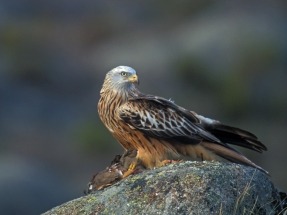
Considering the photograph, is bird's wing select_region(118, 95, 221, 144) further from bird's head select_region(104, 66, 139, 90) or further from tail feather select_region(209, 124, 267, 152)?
bird's head select_region(104, 66, 139, 90)

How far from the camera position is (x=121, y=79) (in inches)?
749

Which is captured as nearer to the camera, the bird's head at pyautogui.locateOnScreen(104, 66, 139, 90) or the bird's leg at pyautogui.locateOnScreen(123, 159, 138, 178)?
the bird's leg at pyautogui.locateOnScreen(123, 159, 138, 178)

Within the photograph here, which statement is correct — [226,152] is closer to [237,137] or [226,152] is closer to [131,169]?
[237,137]

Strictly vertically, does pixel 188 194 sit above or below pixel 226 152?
below

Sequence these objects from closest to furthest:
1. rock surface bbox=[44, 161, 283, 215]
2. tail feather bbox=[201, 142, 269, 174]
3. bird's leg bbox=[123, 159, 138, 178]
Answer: rock surface bbox=[44, 161, 283, 215] < bird's leg bbox=[123, 159, 138, 178] < tail feather bbox=[201, 142, 269, 174]

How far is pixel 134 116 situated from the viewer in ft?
60.6

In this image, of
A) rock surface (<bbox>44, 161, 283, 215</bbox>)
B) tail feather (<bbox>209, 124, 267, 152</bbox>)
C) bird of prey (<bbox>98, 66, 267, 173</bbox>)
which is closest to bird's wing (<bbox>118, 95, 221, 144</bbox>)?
bird of prey (<bbox>98, 66, 267, 173</bbox>)

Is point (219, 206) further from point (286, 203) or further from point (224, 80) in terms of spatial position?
point (224, 80)

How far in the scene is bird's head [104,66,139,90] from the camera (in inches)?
743

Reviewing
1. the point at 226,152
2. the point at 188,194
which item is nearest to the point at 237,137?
the point at 226,152

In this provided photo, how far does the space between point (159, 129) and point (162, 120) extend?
0.50ft

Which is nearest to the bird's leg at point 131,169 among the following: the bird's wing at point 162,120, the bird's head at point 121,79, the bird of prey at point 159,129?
the bird of prey at point 159,129

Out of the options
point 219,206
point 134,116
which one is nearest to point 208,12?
point 134,116

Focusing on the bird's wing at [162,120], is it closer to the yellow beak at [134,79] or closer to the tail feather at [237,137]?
the tail feather at [237,137]
